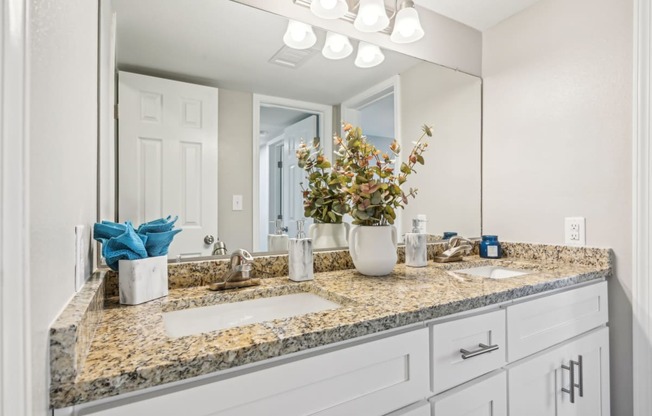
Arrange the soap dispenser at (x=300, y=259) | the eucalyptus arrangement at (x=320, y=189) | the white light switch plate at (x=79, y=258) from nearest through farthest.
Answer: the white light switch plate at (x=79, y=258) < the soap dispenser at (x=300, y=259) < the eucalyptus arrangement at (x=320, y=189)

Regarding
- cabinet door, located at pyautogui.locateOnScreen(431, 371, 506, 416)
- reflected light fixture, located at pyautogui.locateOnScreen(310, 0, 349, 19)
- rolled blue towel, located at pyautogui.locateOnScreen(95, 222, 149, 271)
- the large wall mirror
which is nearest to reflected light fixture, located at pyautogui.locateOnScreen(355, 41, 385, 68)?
the large wall mirror

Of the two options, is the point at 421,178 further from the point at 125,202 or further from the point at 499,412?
the point at 125,202

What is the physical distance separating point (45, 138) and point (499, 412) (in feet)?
3.91

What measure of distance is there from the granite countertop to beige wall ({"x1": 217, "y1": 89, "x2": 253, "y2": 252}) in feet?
0.70

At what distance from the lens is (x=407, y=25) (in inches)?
57.7

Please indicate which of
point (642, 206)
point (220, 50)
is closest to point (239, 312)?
point (220, 50)

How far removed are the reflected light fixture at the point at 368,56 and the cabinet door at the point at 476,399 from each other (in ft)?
4.26

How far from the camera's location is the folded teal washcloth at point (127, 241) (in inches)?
31.2

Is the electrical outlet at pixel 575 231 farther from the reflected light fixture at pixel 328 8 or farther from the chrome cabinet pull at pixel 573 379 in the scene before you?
the reflected light fixture at pixel 328 8

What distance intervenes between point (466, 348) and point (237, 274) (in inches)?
26.5

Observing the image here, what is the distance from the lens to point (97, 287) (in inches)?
28.1

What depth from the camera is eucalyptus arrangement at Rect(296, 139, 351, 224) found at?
1.35 metres

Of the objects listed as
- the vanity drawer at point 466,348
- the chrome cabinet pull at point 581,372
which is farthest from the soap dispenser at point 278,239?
the chrome cabinet pull at point 581,372

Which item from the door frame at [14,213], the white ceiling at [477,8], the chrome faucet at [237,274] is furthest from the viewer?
the white ceiling at [477,8]
